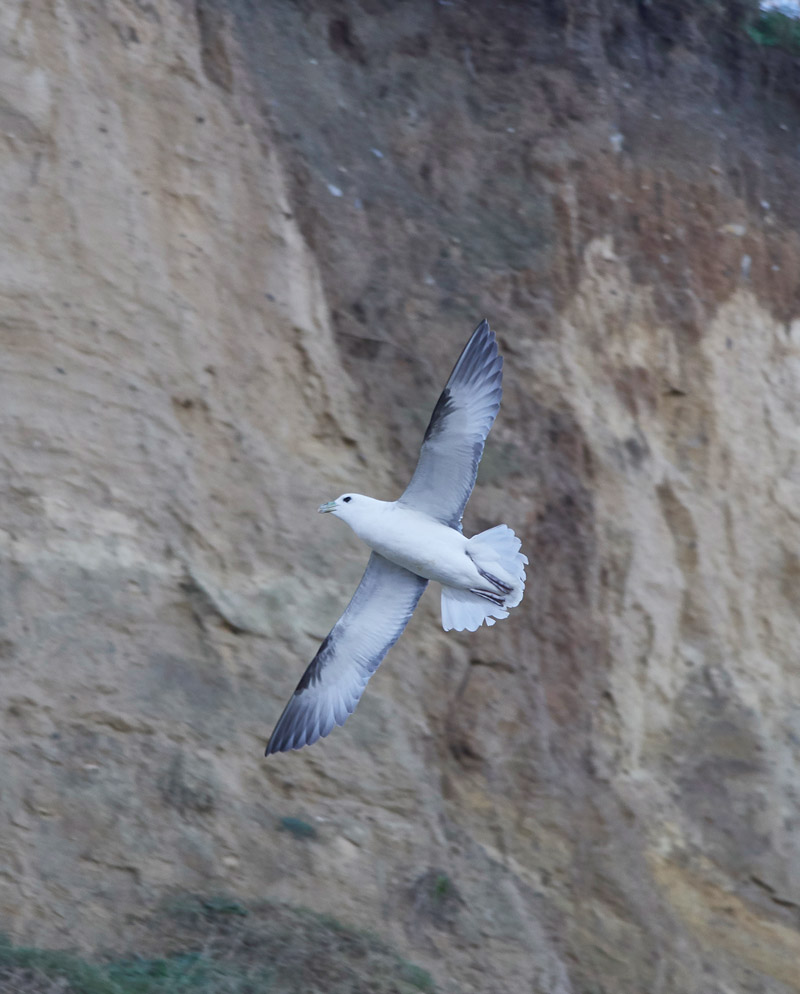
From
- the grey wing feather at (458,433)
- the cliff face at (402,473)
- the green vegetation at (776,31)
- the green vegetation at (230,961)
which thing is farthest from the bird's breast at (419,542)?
the green vegetation at (776,31)

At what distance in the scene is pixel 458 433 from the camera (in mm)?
5477

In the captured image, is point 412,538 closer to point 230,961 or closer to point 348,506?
point 348,506

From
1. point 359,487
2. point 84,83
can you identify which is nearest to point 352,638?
point 359,487

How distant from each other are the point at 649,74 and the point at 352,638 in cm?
511

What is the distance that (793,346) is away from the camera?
8172 millimetres

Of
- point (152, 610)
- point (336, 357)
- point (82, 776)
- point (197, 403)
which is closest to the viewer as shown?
point (82, 776)

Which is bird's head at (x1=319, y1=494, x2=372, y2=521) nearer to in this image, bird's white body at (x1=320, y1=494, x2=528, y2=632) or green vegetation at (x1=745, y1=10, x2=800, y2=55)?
bird's white body at (x1=320, y1=494, x2=528, y2=632)

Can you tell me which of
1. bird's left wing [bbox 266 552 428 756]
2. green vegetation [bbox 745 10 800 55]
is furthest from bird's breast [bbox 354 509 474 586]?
green vegetation [bbox 745 10 800 55]

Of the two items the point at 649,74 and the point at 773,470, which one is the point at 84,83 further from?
the point at 773,470

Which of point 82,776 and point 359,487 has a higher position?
point 359,487

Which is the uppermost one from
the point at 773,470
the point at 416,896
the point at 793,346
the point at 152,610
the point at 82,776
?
the point at 793,346

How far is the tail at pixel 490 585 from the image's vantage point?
5.65m

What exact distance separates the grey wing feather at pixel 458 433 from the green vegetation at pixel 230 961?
2259mm

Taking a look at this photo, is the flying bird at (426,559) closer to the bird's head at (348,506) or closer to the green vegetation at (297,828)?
the bird's head at (348,506)
